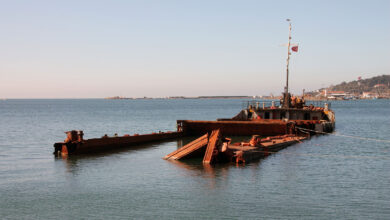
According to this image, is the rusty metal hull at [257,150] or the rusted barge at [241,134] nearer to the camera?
the rusty metal hull at [257,150]

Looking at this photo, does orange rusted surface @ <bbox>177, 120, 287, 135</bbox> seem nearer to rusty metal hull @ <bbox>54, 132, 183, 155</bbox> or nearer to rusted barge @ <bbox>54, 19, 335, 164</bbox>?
rusted barge @ <bbox>54, 19, 335, 164</bbox>

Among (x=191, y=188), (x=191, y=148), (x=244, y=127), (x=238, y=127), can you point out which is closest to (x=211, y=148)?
(x=191, y=148)

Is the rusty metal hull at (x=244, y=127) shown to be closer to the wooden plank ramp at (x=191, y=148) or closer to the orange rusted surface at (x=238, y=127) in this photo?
the orange rusted surface at (x=238, y=127)

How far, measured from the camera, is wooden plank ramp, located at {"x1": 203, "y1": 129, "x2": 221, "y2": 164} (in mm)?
26536

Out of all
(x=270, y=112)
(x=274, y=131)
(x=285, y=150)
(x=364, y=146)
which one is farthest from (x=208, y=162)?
(x=270, y=112)

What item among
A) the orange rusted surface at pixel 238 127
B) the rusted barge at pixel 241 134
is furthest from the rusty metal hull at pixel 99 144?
the orange rusted surface at pixel 238 127

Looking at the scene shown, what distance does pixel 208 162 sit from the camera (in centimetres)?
2675

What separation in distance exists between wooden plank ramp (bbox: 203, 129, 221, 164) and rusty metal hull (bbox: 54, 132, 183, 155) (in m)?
10.3

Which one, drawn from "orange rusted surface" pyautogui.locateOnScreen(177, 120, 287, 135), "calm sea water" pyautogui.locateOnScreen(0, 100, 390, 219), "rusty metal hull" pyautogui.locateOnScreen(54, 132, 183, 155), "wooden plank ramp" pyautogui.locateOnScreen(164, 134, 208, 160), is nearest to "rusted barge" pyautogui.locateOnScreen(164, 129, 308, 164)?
"wooden plank ramp" pyautogui.locateOnScreen(164, 134, 208, 160)

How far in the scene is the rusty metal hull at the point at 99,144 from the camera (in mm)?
30812

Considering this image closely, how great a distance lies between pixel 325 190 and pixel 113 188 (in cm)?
1087

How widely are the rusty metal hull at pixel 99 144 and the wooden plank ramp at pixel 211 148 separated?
1033cm

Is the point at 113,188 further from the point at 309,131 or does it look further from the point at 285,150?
the point at 309,131

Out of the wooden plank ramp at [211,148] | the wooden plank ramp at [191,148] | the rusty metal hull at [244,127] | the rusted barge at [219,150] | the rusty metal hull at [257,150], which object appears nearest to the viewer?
the wooden plank ramp at [211,148]
